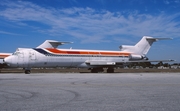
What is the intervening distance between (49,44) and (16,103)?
38003 mm

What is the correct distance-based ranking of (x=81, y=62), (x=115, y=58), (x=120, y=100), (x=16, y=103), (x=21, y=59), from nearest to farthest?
1. (x=16, y=103)
2. (x=120, y=100)
3. (x=21, y=59)
4. (x=81, y=62)
5. (x=115, y=58)

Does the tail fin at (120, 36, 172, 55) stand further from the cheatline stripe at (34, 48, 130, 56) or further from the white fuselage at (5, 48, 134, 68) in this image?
A: the cheatline stripe at (34, 48, 130, 56)

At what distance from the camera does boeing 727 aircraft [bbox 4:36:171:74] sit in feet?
103

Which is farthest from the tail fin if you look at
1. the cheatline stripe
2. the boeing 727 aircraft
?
the cheatline stripe

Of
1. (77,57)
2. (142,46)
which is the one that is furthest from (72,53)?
(142,46)

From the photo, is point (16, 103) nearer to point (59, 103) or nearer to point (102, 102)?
point (59, 103)

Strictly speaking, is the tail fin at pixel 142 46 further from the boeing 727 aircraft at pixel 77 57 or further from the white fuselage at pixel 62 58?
the white fuselage at pixel 62 58

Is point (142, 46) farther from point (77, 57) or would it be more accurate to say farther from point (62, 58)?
point (62, 58)

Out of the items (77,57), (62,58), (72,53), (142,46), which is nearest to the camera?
(62,58)

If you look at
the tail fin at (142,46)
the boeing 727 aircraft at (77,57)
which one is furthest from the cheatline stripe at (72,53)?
the tail fin at (142,46)

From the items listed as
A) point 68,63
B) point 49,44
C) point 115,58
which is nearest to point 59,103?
point 68,63

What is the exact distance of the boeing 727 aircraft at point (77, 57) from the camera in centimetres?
3141

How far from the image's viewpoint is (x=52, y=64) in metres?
33.7

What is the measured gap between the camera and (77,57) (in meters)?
35.6
